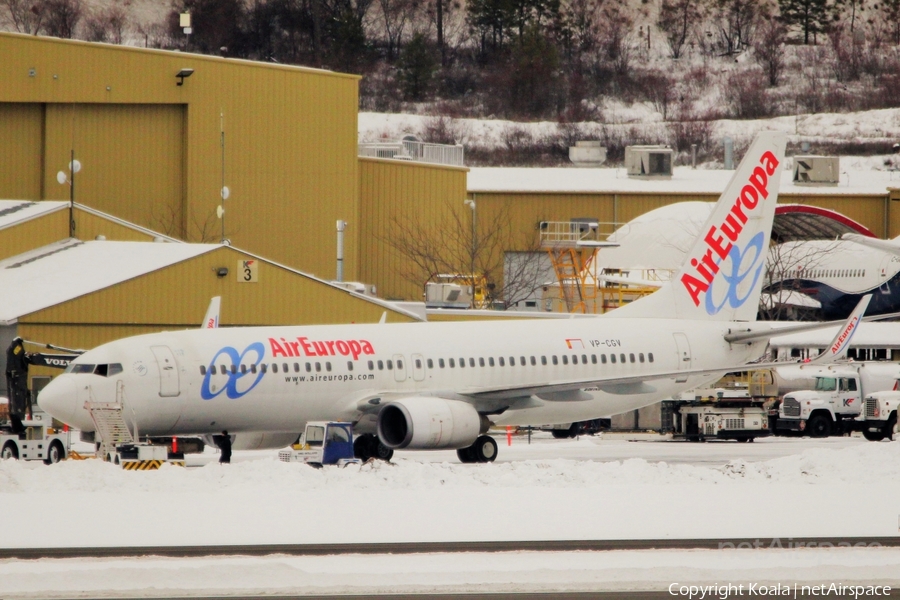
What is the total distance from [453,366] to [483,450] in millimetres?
2208

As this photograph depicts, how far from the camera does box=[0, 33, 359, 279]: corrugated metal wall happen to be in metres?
60.3

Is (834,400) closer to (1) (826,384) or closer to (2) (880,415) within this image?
(1) (826,384)

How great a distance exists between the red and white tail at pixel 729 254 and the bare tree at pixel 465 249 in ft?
104

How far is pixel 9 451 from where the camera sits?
32406 millimetres

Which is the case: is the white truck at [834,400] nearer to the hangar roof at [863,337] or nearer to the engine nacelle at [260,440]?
the hangar roof at [863,337]

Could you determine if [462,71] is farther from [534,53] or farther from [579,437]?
[579,437]

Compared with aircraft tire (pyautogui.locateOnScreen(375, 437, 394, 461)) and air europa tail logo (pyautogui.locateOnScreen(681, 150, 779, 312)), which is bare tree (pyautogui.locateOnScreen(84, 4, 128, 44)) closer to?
air europa tail logo (pyautogui.locateOnScreen(681, 150, 779, 312))

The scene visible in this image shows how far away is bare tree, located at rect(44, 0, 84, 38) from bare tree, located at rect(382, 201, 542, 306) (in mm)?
102843

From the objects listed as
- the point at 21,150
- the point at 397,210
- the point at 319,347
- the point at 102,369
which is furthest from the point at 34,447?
the point at 397,210

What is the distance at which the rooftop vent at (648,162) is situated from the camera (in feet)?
315

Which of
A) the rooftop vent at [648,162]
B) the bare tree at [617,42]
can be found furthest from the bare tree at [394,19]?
the rooftop vent at [648,162]

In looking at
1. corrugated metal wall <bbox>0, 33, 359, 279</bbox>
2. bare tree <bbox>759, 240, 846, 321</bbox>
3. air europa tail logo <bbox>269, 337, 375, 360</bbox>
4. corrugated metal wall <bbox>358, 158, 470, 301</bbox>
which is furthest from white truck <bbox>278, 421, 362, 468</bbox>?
bare tree <bbox>759, 240, 846, 321</bbox>

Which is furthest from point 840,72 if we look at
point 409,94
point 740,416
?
point 740,416

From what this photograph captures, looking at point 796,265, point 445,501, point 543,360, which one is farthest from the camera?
point 796,265
